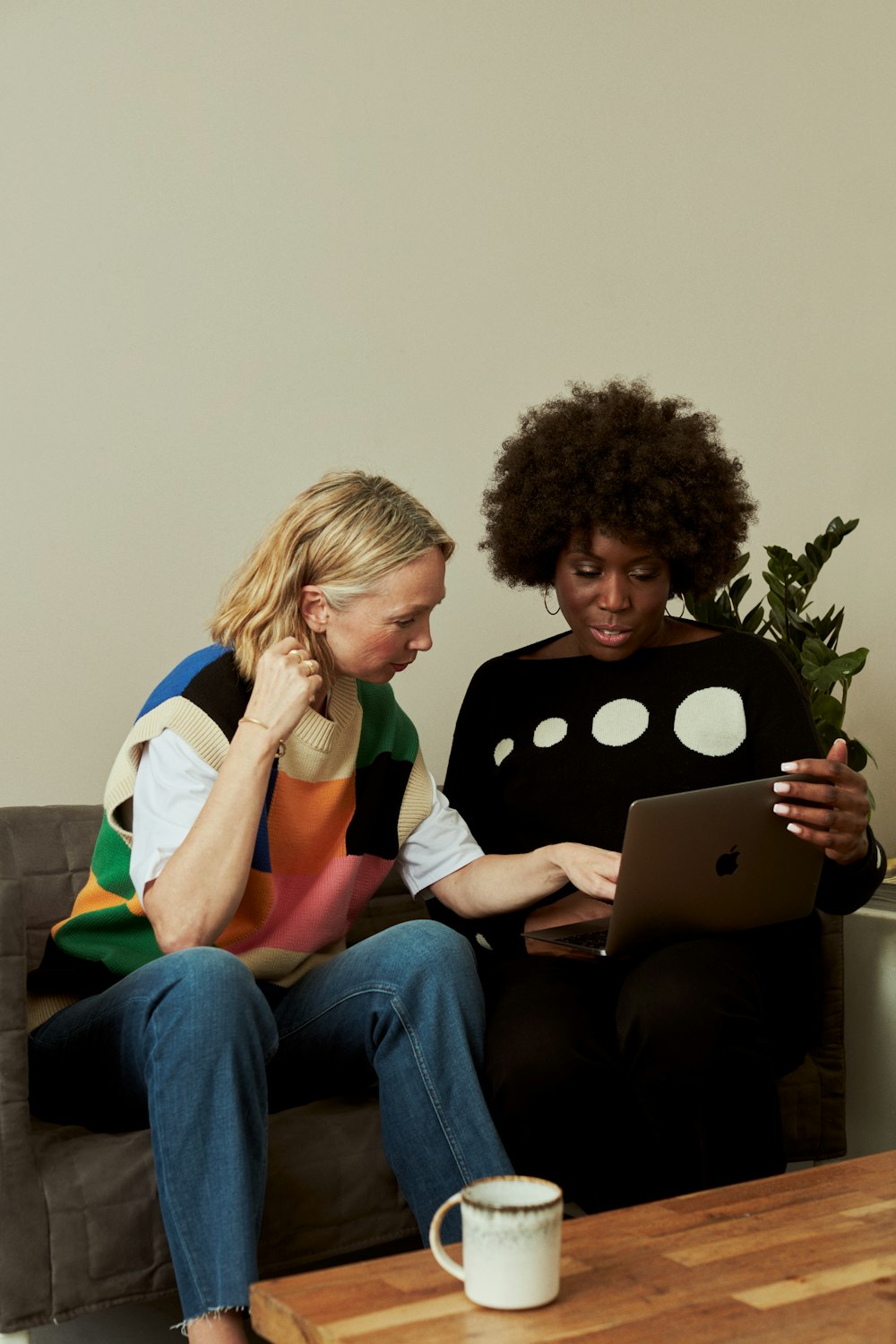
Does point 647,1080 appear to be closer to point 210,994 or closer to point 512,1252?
point 210,994

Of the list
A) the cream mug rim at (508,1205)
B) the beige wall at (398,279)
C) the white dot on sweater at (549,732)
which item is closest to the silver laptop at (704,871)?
the white dot on sweater at (549,732)

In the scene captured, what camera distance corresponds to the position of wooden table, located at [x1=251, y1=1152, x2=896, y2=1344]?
0.86 m

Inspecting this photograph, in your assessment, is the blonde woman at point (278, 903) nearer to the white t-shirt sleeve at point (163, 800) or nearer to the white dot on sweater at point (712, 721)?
the white t-shirt sleeve at point (163, 800)

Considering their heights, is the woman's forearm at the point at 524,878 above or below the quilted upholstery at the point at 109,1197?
above

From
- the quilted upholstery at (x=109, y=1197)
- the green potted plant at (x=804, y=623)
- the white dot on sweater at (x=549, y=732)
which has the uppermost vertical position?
the green potted plant at (x=804, y=623)

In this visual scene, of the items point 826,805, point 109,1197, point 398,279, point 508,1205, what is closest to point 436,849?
point 826,805

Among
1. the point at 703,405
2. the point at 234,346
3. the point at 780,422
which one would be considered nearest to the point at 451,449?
the point at 234,346

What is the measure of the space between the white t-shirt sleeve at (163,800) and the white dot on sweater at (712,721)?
2.21ft

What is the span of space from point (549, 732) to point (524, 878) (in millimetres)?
279

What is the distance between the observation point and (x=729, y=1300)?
35.3 inches

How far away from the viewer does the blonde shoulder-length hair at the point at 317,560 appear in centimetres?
166

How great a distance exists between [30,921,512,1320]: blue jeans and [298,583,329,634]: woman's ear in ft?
1.29

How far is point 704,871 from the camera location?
1.57 meters

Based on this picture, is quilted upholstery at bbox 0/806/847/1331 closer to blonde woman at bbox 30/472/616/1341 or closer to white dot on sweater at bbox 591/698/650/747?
blonde woman at bbox 30/472/616/1341
